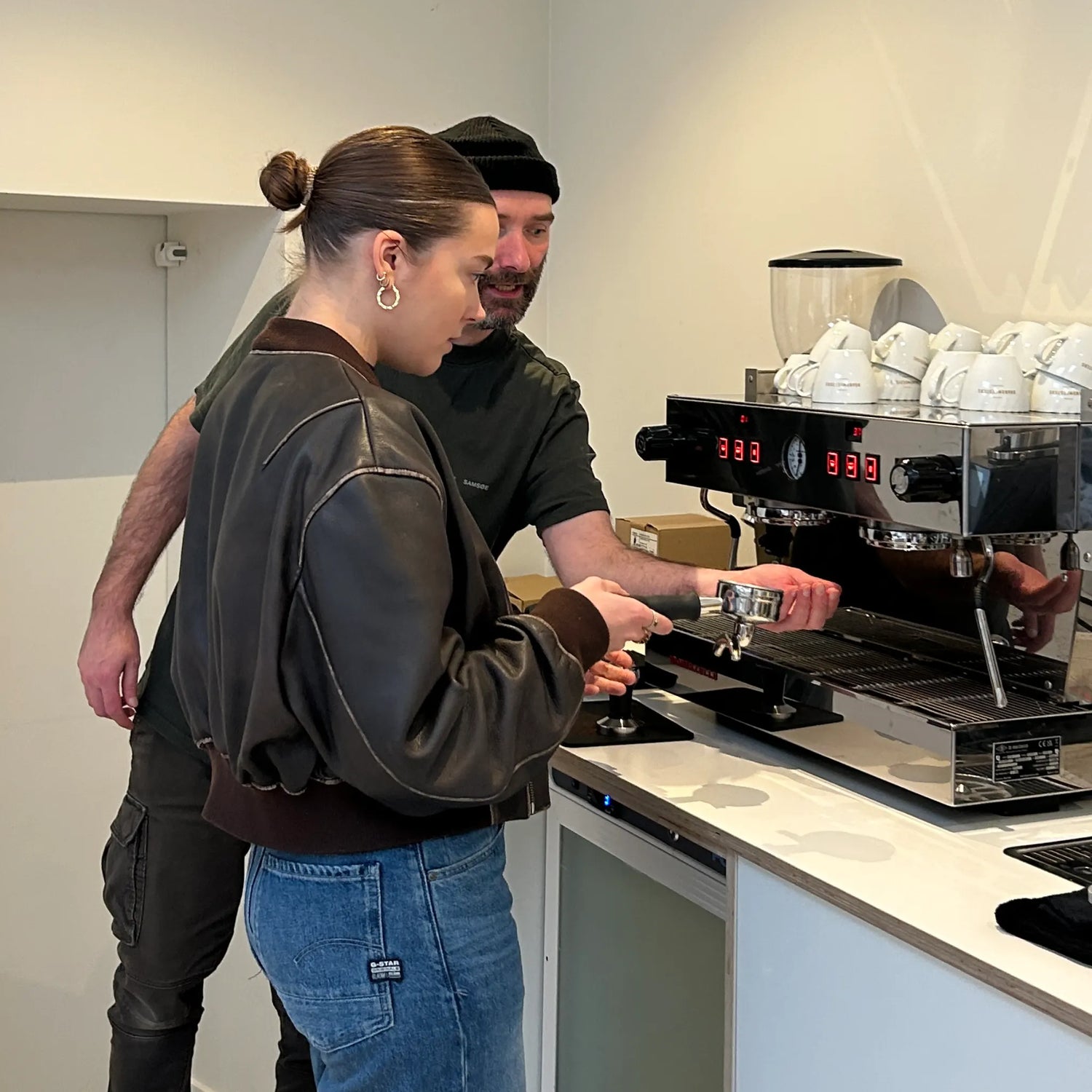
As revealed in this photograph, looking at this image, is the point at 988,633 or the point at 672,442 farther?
the point at 672,442

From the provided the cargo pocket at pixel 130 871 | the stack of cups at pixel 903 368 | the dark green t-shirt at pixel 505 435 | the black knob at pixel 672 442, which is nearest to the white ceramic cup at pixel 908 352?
the stack of cups at pixel 903 368

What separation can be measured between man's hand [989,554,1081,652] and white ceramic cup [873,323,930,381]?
239 millimetres

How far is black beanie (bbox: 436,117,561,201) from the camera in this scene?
1.76 m

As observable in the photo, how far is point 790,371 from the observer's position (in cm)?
177

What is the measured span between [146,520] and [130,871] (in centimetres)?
42

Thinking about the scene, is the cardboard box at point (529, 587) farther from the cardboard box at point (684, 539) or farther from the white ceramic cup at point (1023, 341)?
the white ceramic cup at point (1023, 341)

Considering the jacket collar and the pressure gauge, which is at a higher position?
the jacket collar

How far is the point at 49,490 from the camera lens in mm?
2639

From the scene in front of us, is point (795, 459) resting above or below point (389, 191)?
below

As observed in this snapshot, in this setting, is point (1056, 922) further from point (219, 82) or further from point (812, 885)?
point (219, 82)

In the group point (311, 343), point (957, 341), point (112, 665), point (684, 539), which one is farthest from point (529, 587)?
point (311, 343)

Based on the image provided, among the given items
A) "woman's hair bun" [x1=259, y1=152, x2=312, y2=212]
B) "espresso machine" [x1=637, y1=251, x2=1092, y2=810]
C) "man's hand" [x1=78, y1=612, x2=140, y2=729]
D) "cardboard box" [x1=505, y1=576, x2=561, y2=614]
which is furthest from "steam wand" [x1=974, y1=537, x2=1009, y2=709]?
"man's hand" [x1=78, y1=612, x2=140, y2=729]

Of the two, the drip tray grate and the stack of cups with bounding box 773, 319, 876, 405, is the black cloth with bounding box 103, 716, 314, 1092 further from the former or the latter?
the stack of cups with bounding box 773, 319, 876, 405

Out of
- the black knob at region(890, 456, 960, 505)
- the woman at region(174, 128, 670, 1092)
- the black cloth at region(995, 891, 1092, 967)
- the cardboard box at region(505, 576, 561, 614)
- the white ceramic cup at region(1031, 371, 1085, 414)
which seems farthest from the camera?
the cardboard box at region(505, 576, 561, 614)
